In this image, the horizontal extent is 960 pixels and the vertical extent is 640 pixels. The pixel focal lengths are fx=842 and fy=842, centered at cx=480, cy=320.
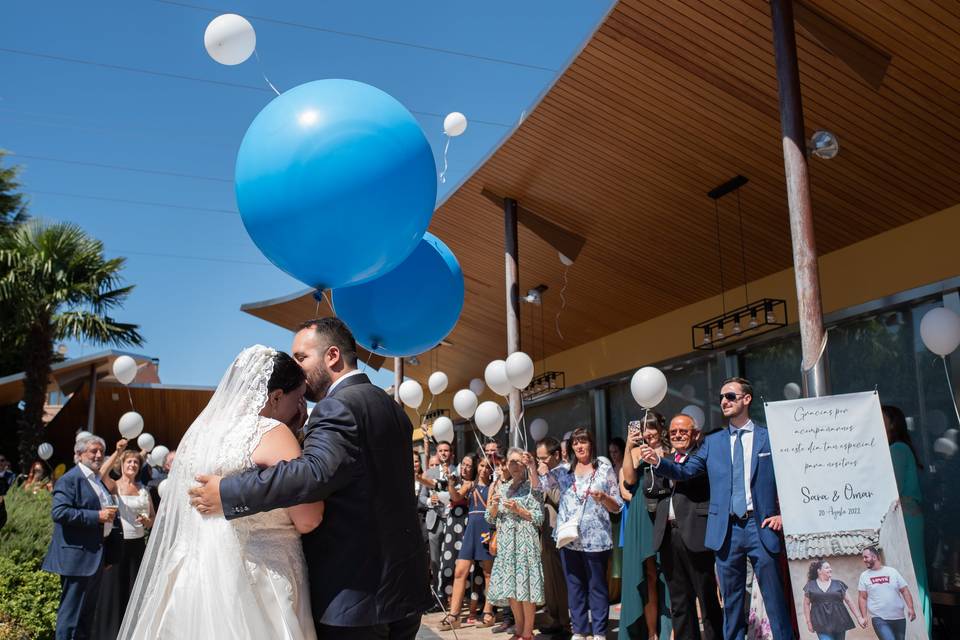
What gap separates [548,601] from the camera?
7.75 metres

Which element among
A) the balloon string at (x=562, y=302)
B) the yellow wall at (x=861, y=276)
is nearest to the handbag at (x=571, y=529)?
the yellow wall at (x=861, y=276)

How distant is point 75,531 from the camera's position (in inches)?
231

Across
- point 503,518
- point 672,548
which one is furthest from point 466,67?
point 672,548

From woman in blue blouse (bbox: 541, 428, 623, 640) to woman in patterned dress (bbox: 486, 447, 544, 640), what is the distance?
47cm

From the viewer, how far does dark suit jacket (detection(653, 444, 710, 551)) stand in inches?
214

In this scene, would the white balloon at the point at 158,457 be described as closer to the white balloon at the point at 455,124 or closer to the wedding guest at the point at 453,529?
the wedding guest at the point at 453,529

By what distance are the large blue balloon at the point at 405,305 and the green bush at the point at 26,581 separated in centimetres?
383

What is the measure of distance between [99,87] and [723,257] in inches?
396

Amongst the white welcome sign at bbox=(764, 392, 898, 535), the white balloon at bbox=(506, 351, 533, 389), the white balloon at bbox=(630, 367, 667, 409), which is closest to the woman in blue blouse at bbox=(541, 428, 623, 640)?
the white balloon at bbox=(630, 367, 667, 409)

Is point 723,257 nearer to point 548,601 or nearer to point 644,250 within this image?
point 644,250

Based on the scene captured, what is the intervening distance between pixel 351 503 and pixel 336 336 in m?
0.59

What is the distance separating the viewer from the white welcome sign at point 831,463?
4.60 metres

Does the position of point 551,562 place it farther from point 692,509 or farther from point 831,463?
point 831,463

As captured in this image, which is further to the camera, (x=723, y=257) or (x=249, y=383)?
(x=723, y=257)
